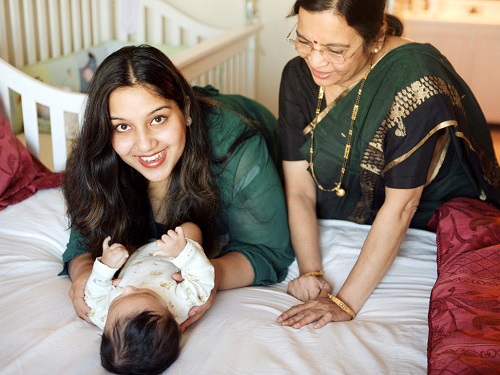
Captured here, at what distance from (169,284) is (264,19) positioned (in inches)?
102

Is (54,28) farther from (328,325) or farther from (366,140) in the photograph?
(328,325)

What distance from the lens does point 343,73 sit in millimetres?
1490

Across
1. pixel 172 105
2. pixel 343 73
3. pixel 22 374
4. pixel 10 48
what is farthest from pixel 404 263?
pixel 10 48

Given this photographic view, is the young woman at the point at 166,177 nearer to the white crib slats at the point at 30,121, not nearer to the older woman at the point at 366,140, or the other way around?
the older woman at the point at 366,140

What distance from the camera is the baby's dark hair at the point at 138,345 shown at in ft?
4.00

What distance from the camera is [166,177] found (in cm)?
157

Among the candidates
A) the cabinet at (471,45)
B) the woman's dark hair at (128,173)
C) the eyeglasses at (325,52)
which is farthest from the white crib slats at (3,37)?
the cabinet at (471,45)

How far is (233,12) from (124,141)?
242 cm

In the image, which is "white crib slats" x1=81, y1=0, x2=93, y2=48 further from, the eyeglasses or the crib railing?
the eyeglasses

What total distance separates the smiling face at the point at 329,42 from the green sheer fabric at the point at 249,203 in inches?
10.4

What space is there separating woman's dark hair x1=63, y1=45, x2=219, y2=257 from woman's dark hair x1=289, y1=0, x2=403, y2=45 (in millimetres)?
332

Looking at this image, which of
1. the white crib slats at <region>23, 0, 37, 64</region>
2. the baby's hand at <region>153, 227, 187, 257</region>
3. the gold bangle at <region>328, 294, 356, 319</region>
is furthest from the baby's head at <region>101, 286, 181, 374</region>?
the white crib slats at <region>23, 0, 37, 64</region>

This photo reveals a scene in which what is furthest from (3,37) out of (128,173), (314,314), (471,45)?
(471,45)

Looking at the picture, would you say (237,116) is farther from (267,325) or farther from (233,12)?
(233,12)
